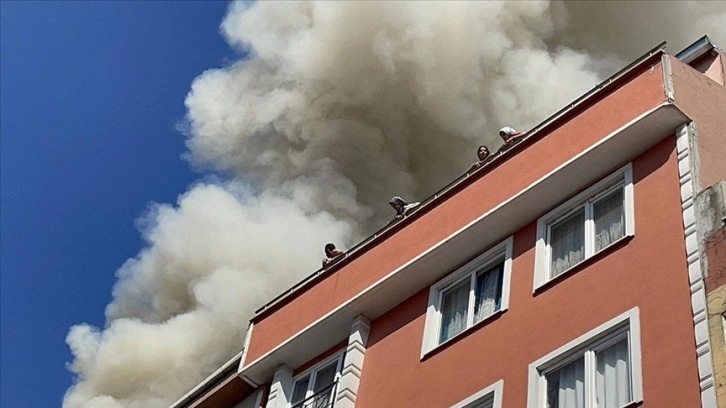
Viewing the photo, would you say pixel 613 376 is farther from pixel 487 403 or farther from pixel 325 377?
pixel 325 377

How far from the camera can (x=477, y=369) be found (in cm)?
1636

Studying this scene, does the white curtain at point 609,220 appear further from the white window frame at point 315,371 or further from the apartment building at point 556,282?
the white window frame at point 315,371

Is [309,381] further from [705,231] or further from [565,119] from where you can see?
[705,231]

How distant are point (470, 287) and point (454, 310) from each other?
1.41ft

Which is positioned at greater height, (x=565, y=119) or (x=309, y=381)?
(x=565, y=119)

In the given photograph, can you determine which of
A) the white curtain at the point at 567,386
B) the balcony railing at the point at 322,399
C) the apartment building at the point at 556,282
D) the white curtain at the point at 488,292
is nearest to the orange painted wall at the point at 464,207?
the apartment building at the point at 556,282

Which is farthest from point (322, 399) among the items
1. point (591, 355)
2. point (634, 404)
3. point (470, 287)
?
point (634, 404)

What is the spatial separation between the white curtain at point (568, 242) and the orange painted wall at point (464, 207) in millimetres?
781

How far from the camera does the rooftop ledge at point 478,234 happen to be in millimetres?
16328

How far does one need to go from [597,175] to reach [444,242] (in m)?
2.81

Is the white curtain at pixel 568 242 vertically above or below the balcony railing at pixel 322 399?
above

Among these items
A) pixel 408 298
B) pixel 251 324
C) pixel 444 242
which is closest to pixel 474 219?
pixel 444 242

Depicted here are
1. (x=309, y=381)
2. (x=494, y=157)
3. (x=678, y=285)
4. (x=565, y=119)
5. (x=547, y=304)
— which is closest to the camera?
(x=678, y=285)

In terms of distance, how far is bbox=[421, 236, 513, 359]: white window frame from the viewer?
17284 millimetres
